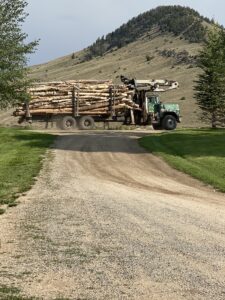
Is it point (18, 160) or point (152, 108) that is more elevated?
point (152, 108)

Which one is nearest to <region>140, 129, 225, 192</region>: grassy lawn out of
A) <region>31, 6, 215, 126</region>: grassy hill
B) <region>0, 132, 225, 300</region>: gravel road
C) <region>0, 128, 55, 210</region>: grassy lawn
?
<region>0, 132, 225, 300</region>: gravel road

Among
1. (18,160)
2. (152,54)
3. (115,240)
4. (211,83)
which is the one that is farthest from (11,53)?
(152,54)

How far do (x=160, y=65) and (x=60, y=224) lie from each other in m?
76.5

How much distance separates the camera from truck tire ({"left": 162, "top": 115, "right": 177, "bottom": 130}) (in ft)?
139

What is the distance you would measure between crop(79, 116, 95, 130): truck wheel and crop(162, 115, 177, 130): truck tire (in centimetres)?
621

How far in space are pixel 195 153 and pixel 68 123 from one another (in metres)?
21.1

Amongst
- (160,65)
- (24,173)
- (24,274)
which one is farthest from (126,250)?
(160,65)

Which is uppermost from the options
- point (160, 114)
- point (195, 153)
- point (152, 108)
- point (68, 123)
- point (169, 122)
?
point (152, 108)

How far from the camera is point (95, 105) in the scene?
44.4 meters

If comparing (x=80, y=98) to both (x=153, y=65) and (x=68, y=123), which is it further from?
(x=153, y=65)

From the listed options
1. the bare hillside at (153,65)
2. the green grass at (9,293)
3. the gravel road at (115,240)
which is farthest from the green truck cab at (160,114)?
the green grass at (9,293)

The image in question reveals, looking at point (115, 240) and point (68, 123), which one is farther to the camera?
point (68, 123)

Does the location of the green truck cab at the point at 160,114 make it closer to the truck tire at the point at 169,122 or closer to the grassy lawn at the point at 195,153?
the truck tire at the point at 169,122

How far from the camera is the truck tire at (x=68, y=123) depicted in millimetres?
43219
